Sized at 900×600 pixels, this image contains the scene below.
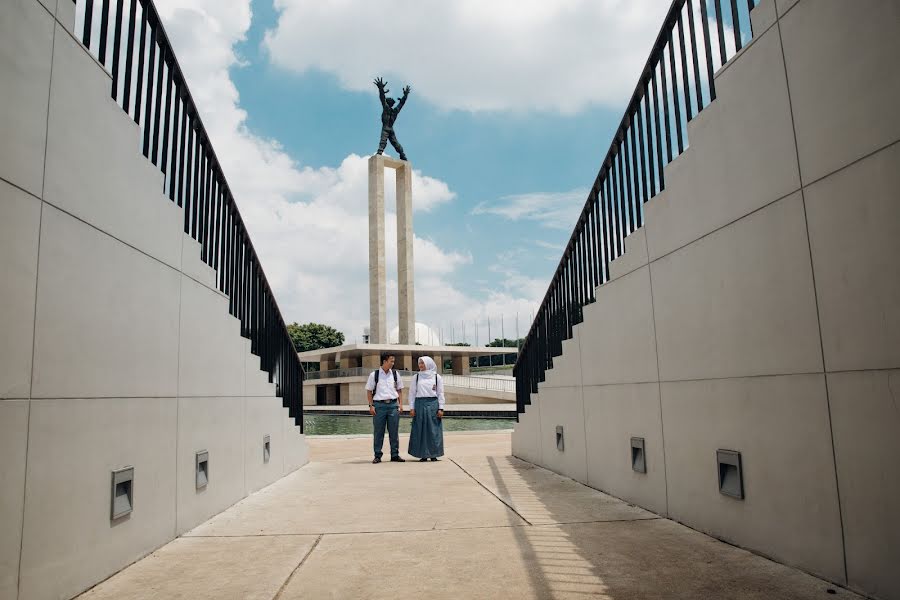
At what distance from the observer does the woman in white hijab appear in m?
9.91

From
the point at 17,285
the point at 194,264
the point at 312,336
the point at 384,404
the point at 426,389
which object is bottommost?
the point at 384,404

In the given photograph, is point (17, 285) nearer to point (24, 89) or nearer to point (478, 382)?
point (24, 89)

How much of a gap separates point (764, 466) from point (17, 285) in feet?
13.1

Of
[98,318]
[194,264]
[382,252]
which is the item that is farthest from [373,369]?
[98,318]

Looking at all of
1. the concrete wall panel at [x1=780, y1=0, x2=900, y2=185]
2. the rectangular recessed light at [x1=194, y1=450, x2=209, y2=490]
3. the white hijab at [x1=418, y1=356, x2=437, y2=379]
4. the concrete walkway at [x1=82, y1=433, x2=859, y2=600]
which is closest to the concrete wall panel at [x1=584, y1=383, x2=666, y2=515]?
the concrete walkway at [x1=82, y1=433, x2=859, y2=600]

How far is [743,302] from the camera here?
3.96 meters

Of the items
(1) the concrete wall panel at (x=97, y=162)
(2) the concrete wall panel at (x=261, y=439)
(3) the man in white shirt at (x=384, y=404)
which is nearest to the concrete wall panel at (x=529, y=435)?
(3) the man in white shirt at (x=384, y=404)

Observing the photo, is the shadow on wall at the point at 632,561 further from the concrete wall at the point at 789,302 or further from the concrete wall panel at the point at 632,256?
the concrete wall panel at the point at 632,256

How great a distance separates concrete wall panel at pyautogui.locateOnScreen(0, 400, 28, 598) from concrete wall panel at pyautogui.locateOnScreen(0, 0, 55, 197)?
3.40ft

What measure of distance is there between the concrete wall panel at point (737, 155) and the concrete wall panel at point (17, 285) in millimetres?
3811

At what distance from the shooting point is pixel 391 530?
4.88 m

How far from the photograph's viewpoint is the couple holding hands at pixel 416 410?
988 cm

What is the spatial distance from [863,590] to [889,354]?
111 centimetres

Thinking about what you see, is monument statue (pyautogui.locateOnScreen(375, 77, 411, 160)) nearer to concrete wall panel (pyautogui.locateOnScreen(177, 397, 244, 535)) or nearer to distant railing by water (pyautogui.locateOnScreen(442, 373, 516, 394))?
distant railing by water (pyautogui.locateOnScreen(442, 373, 516, 394))
